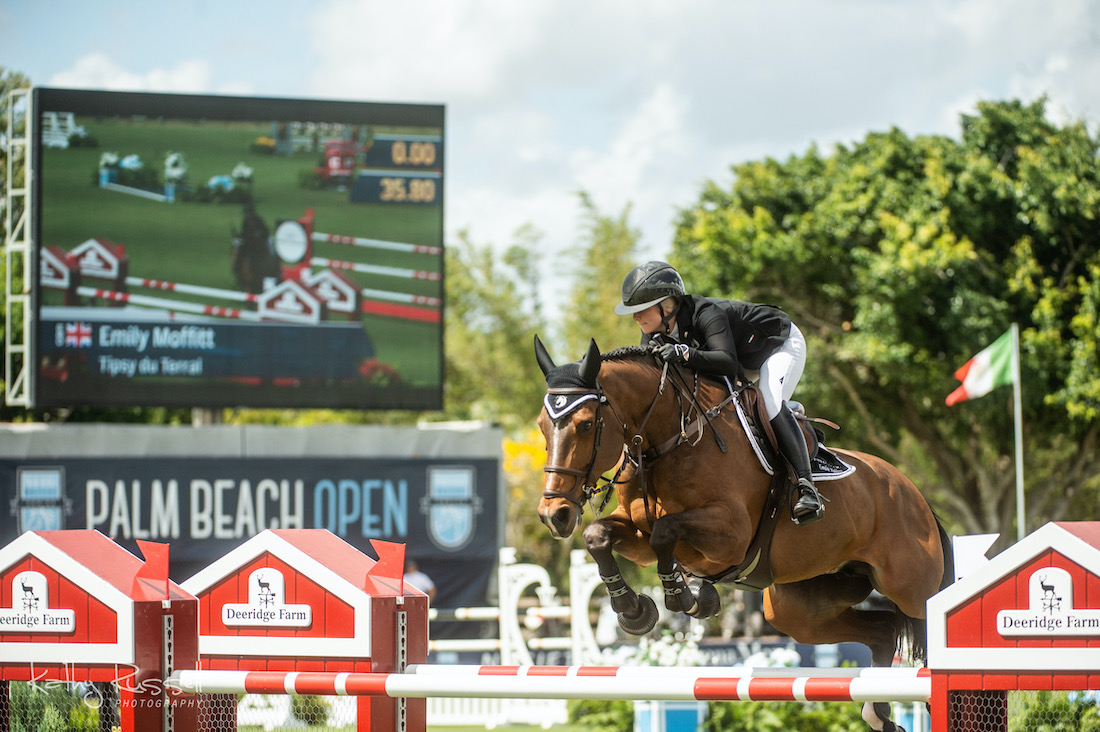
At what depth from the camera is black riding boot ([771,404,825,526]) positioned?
4.61m

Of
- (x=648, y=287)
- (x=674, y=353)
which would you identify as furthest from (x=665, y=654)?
(x=648, y=287)

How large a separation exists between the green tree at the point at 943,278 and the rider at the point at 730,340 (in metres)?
11.9

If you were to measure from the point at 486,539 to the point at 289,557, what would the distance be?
1054 cm

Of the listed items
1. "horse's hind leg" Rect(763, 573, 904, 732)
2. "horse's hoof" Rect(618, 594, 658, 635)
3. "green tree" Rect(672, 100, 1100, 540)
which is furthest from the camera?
"green tree" Rect(672, 100, 1100, 540)

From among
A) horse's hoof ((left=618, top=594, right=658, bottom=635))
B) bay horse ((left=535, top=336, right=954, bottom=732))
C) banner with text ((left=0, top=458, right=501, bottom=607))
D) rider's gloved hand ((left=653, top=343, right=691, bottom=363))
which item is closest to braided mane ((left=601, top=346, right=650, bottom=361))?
bay horse ((left=535, top=336, right=954, bottom=732))

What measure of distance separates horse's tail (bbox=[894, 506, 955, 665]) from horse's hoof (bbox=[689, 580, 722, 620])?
51.1 inches

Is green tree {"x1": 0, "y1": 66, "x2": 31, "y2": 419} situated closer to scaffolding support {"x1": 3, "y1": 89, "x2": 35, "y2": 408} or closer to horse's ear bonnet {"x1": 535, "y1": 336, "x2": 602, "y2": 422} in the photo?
scaffolding support {"x1": 3, "y1": 89, "x2": 35, "y2": 408}

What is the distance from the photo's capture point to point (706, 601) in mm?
4617

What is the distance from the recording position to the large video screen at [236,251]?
1341 centimetres

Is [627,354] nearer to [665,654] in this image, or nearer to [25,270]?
[665,654]

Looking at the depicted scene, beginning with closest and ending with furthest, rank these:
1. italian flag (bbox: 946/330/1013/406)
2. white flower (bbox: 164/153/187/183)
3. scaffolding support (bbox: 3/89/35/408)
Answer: scaffolding support (bbox: 3/89/35/408) → italian flag (bbox: 946/330/1013/406) → white flower (bbox: 164/153/187/183)

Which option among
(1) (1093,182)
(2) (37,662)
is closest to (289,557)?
(2) (37,662)

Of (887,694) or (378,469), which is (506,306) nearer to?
(378,469)

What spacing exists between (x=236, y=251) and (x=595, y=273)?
15.9 m
